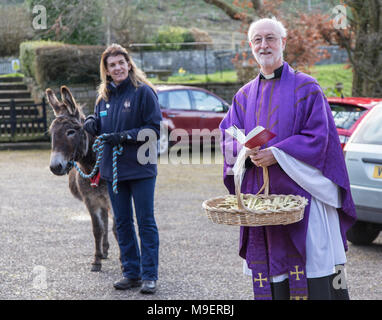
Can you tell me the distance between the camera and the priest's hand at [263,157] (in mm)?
3961

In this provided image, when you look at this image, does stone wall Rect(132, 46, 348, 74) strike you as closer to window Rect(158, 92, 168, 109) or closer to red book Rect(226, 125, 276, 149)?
window Rect(158, 92, 168, 109)

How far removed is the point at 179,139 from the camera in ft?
56.3

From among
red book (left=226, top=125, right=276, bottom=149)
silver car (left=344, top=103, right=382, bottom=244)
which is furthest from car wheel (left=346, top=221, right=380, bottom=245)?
red book (left=226, top=125, right=276, bottom=149)

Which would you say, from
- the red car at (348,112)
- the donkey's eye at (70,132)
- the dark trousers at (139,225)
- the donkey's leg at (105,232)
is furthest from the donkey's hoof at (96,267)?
the red car at (348,112)

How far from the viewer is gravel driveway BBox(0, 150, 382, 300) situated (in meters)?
5.98

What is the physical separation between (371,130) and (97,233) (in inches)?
131

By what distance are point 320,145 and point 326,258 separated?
728mm

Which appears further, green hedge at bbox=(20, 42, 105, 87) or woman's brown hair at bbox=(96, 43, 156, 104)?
green hedge at bbox=(20, 42, 105, 87)

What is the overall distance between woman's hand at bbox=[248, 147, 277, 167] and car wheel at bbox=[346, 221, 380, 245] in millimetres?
3973

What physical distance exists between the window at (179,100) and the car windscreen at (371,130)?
9.82 meters

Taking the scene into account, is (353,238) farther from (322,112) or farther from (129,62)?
(322,112)

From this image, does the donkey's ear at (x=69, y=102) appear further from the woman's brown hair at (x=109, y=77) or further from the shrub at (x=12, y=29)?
the shrub at (x=12, y=29)

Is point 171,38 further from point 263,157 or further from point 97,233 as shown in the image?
point 263,157

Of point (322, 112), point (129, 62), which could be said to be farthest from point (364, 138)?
point (322, 112)
